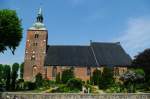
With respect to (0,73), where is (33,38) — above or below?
above

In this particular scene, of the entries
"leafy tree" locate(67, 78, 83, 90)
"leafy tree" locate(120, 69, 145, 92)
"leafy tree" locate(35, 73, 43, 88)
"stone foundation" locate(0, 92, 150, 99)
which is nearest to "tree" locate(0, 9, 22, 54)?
"leafy tree" locate(67, 78, 83, 90)

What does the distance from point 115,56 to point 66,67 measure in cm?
1139

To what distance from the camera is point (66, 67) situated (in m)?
69.5

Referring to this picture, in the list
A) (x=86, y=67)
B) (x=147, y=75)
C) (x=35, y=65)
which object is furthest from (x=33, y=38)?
(x=147, y=75)

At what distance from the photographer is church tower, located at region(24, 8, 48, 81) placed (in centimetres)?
6894

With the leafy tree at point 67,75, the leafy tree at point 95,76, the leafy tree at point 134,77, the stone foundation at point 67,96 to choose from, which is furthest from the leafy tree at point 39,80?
the stone foundation at point 67,96

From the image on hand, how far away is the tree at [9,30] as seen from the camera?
4625 centimetres

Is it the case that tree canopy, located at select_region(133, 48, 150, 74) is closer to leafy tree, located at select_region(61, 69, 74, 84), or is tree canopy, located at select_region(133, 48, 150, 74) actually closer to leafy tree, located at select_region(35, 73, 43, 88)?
leafy tree, located at select_region(61, 69, 74, 84)

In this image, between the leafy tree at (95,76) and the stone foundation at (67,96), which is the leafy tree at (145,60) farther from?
the stone foundation at (67,96)

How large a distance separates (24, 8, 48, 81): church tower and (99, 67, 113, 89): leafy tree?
14.2 m

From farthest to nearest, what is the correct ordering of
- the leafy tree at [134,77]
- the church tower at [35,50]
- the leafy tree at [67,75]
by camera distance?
1. the church tower at [35,50]
2. the leafy tree at [67,75]
3. the leafy tree at [134,77]

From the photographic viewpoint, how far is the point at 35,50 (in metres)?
70.2

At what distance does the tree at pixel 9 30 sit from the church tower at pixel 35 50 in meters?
19.8

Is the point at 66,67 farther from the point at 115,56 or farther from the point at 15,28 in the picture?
A: the point at 15,28
